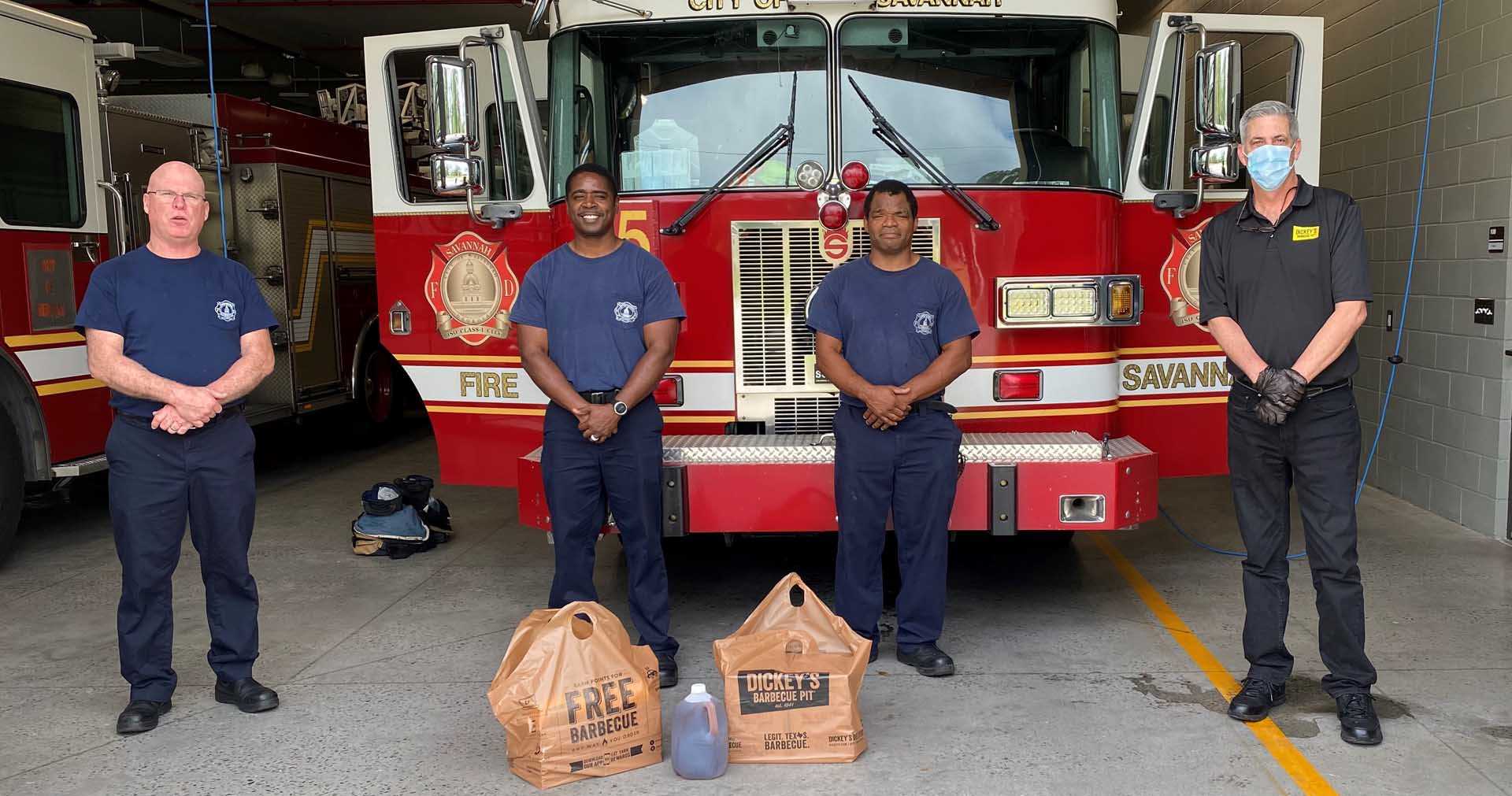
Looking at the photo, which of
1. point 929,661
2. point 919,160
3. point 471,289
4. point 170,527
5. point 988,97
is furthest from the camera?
point 471,289

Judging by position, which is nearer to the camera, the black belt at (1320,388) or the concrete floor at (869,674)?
the concrete floor at (869,674)

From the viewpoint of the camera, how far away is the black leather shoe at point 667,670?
4801mm

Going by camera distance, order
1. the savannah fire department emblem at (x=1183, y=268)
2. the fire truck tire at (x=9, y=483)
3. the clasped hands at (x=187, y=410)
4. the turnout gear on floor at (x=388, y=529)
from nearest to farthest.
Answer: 1. the clasped hands at (x=187, y=410)
2. the savannah fire department emblem at (x=1183, y=268)
3. the fire truck tire at (x=9, y=483)
4. the turnout gear on floor at (x=388, y=529)

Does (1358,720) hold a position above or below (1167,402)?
below

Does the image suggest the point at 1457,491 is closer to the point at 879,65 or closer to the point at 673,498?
the point at 879,65

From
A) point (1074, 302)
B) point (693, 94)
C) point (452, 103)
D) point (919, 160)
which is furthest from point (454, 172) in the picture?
point (1074, 302)

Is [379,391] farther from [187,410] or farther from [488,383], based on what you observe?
[187,410]

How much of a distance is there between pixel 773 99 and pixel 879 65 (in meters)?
0.46

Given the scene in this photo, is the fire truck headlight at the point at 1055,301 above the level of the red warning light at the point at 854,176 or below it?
below

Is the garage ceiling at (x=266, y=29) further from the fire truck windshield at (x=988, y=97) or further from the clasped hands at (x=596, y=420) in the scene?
the clasped hands at (x=596, y=420)

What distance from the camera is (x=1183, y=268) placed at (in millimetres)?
5793

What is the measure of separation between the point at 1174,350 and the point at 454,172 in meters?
3.26

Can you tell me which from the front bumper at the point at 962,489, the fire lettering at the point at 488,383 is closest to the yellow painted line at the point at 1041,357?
the front bumper at the point at 962,489

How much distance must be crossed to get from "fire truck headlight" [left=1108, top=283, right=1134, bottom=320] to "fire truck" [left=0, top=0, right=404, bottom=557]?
155 inches
